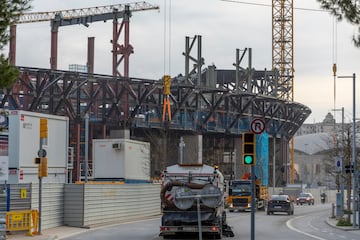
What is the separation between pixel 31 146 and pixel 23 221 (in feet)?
15.4

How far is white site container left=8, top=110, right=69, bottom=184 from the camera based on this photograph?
32594 mm

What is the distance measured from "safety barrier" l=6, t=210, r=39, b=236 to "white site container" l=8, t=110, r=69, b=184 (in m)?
2.68

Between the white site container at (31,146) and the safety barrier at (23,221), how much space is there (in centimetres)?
268

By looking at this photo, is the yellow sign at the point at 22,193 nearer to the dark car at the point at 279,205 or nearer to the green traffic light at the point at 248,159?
the green traffic light at the point at 248,159

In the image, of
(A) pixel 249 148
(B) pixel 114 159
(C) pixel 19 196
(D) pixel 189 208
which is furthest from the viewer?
(B) pixel 114 159

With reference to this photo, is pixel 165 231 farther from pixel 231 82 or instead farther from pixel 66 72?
pixel 231 82

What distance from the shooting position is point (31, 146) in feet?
111

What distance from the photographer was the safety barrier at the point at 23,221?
29250 mm

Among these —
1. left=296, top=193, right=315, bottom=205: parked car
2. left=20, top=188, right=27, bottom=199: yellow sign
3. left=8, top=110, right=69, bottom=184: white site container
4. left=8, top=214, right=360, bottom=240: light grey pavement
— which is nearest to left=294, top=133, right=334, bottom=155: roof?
left=296, top=193, right=315, bottom=205: parked car

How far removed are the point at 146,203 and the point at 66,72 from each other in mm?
32678

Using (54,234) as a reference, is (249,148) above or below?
above

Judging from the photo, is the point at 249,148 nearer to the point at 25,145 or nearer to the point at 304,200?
the point at 25,145

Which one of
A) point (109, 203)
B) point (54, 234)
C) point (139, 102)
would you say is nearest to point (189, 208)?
point (54, 234)

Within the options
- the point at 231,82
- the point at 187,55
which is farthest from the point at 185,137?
the point at 231,82
